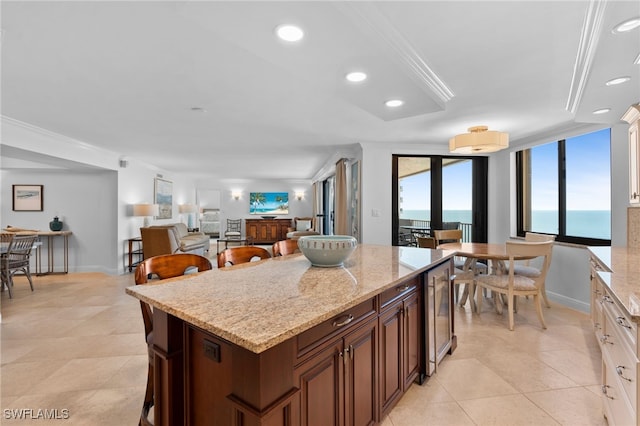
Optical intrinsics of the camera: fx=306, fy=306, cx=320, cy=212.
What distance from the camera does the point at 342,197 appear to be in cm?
591

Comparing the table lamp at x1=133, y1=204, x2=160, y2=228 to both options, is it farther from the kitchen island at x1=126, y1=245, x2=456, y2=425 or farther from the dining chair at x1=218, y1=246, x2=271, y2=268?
the kitchen island at x1=126, y1=245, x2=456, y2=425

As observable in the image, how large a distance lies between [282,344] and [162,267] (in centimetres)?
107

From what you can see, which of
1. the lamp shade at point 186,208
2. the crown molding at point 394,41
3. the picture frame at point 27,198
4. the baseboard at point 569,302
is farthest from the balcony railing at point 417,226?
the picture frame at point 27,198

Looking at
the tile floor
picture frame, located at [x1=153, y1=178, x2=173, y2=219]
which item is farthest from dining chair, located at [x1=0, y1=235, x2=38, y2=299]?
picture frame, located at [x1=153, y1=178, x2=173, y2=219]

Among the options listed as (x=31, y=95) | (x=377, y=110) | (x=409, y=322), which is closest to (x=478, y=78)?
(x=377, y=110)

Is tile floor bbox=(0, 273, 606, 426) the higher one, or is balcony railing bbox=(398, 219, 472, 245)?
balcony railing bbox=(398, 219, 472, 245)

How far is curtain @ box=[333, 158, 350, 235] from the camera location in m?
5.81

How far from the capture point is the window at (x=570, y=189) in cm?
363

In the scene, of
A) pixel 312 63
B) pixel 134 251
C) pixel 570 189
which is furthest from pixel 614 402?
pixel 134 251

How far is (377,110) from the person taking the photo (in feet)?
8.77

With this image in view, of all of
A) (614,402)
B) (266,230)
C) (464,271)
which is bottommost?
(614,402)

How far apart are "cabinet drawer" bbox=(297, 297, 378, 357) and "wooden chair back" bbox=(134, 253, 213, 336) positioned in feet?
3.07

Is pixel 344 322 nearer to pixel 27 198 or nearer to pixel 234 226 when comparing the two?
pixel 27 198

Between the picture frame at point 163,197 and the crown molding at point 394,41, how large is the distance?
266 inches
